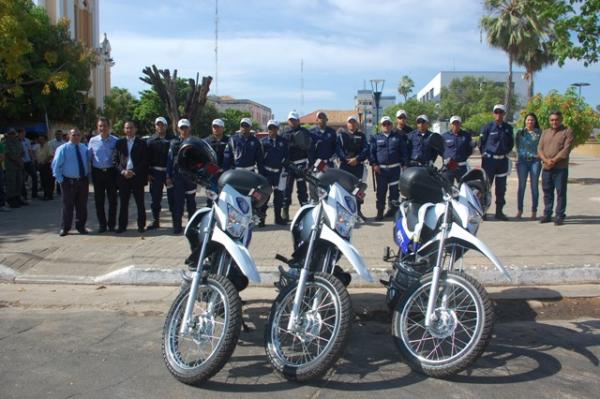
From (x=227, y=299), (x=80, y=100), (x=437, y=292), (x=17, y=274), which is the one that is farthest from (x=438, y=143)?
(x=80, y=100)

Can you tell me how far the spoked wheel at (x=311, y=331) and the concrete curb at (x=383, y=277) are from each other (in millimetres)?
2640

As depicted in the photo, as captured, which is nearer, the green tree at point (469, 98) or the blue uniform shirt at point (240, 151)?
the blue uniform shirt at point (240, 151)

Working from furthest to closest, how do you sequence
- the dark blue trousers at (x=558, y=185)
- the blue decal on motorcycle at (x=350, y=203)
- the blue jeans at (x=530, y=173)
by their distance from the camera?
the blue jeans at (x=530, y=173), the dark blue trousers at (x=558, y=185), the blue decal on motorcycle at (x=350, y=203)

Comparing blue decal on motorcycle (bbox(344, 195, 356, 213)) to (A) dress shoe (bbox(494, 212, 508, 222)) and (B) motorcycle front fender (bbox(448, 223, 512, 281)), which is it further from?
(A) dress shoe (bbox(494, 212, 508, 222))

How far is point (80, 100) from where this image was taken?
90.5 feet

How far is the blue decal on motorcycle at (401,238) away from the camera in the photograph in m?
4.92

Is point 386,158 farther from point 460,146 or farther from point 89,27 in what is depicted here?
→ point 89,27

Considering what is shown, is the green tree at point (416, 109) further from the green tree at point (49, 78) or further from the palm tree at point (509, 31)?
the green tree at point (49, 78)

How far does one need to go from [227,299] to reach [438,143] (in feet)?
7.44

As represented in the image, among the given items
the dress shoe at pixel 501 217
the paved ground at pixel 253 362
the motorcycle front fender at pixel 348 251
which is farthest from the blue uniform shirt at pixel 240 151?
the motorcycle front fender at pixel 348 251

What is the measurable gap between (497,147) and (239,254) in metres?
7.26

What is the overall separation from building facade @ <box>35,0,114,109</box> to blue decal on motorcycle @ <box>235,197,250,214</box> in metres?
29.6

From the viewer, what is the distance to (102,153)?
941 cm

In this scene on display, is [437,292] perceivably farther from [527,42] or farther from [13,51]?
[527,42]
